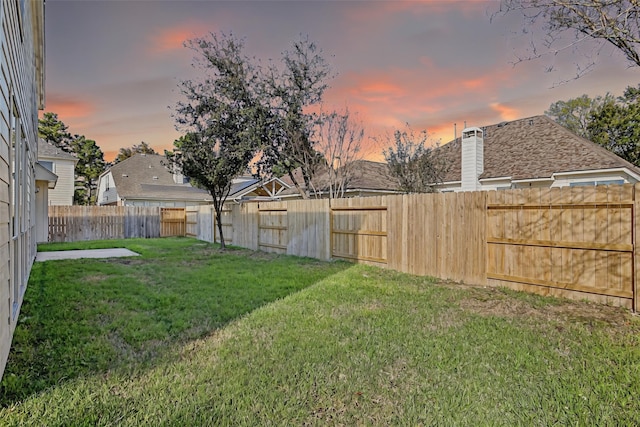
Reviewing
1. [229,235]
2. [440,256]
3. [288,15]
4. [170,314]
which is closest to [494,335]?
[440,256]

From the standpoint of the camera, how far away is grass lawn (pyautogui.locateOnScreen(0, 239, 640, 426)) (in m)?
2.26

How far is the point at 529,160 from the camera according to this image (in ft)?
42.2

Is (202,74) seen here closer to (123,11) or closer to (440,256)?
(123,11)

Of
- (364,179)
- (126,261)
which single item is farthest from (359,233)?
(364,179)

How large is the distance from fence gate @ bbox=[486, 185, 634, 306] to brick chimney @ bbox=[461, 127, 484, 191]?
25.9 ft

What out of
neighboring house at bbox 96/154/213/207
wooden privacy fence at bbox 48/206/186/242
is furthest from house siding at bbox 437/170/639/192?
neighboring house at bbox 96/154/213/207

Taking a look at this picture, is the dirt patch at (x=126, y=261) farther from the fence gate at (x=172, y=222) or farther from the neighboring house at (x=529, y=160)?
the neighboring house at (x=529, y=160)

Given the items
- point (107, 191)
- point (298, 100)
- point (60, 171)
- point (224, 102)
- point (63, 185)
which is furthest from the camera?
point (107, 191)

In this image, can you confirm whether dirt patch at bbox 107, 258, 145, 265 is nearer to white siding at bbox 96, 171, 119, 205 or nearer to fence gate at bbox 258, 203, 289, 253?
fence gate at bbox 258, 203, 289, 253

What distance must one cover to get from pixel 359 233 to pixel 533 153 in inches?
354

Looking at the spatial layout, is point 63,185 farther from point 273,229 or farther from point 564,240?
point 564,240

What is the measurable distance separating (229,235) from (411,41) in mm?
9122

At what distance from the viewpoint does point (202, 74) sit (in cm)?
1473

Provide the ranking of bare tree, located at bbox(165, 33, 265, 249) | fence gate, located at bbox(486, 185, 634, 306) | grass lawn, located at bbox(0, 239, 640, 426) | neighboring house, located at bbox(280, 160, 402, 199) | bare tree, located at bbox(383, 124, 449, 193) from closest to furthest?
1. grass lawn, located at bbox(0, 239, 640, 426)
2. fence gate, located at bbox(486, 185, 634, 306)
3. bare tree, located at bbox(165, 33, 265, 249)
4. bare tree, located at bbox(383, 124, 449, 193)
5. neighboring house, located at bbox(280, 160, 402, 199)
